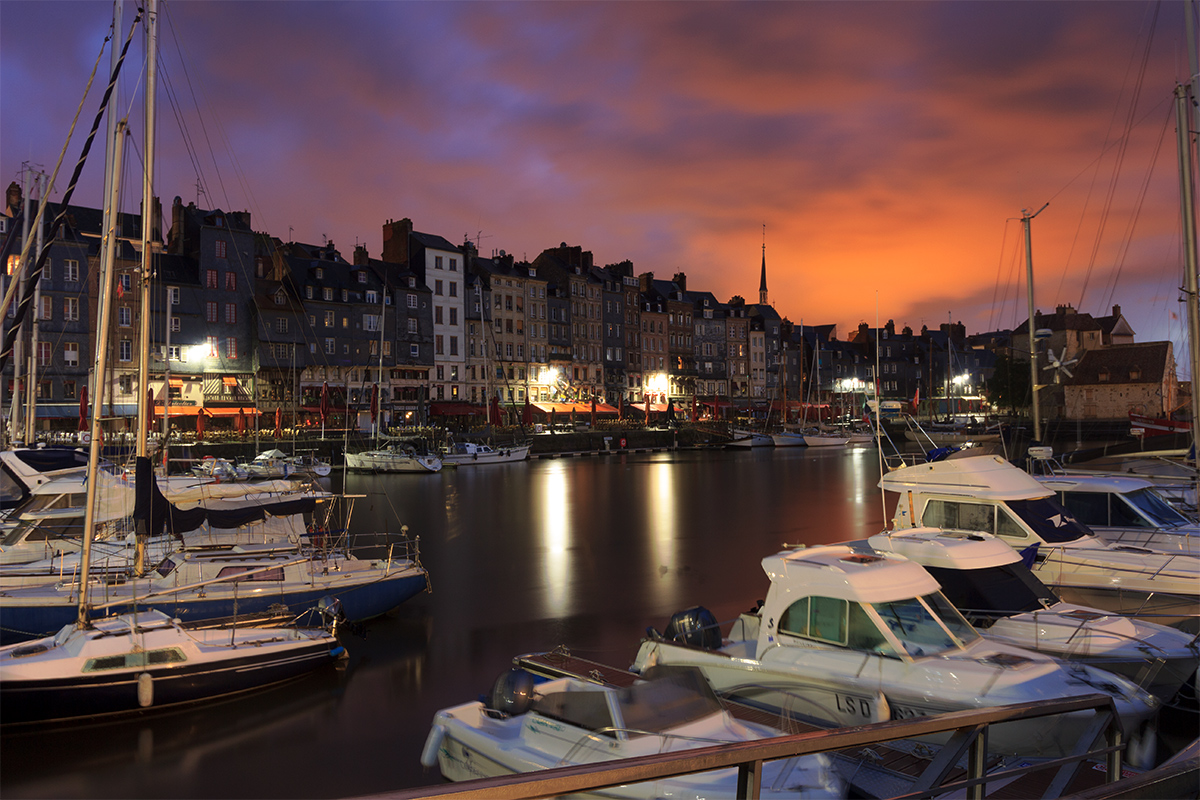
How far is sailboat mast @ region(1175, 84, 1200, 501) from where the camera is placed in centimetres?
1527

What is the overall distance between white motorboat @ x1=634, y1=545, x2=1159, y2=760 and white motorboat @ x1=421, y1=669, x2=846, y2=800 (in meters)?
1.26

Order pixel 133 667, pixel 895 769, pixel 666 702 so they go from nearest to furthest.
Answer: pixel 895 769 → pixel 666 702 → pixel 133 667

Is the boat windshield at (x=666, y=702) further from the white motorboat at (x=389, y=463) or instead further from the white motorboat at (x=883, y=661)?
the white motorboat at (x=389, y=463)

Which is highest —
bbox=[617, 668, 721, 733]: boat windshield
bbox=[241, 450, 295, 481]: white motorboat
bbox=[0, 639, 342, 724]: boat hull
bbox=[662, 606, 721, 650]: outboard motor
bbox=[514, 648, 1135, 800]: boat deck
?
bbox=[241, 450, 295, 481]: white motorboat

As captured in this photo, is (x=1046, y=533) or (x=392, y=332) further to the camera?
(x=392, y=332)

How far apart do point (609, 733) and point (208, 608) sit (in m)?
10.4

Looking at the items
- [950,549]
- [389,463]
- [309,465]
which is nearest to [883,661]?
[950,549]

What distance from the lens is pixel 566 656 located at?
9.73 meters

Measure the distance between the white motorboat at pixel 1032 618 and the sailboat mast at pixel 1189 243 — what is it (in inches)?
288

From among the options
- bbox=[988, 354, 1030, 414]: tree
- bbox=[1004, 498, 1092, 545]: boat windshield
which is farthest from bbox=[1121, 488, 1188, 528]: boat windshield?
bbox=[988, 354, 1030, 414]: tree

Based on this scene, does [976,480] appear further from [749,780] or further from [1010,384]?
[1010,384]

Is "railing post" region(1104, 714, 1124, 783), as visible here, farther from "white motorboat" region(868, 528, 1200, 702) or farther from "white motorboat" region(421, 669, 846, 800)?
"white motorboat" region(868, 528, 1200, 702)

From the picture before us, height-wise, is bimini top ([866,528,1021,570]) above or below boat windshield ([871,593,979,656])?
above

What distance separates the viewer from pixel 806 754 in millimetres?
3014
